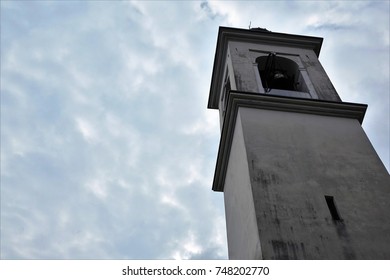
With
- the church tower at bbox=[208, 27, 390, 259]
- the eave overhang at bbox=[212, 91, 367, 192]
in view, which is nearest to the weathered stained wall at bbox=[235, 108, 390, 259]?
the church tower at bbox=[208, 27, 390, 259]

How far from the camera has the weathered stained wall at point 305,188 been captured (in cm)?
964

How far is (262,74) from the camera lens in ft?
58.2

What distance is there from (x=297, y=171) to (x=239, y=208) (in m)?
2.07

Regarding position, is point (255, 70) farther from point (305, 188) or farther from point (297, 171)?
point (305, 188)

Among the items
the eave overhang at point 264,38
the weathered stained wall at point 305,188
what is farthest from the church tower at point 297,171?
the eave overhang at point 264,38

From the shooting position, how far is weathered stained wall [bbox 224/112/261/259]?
34.5 feet

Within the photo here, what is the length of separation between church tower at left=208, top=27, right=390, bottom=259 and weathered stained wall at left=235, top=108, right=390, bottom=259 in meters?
0.02

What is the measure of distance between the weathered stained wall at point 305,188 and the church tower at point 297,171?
0.02m

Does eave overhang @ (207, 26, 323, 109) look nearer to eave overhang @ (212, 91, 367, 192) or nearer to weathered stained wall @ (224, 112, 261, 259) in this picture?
eave overhang @ (212, 91, 367, 192)

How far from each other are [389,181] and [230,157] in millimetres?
5148

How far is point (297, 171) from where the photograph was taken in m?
11.5

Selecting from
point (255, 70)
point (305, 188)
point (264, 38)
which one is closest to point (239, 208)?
point (305, 188)

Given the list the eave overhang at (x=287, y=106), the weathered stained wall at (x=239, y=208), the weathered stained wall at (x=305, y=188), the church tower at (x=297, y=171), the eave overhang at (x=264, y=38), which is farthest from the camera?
the eave overhang at (x=264, y=38)

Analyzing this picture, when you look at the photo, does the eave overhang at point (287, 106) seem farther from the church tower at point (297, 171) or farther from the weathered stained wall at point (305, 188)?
the weathered stained wall at point (305, 188)
